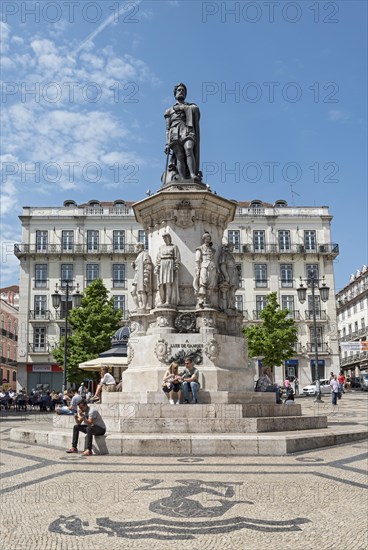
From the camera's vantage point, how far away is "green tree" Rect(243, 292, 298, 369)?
44.1 m

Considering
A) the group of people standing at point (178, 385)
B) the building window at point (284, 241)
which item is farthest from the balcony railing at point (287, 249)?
the group of people standing at point (178, 385)

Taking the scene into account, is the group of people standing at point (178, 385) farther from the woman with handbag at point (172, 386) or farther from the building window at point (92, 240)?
the building window at point (92, 240)

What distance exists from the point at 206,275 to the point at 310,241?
4501 cm

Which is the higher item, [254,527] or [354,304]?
[354,304]

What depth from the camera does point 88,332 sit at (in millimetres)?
41875

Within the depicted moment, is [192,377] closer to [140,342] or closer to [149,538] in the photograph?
[140,342]

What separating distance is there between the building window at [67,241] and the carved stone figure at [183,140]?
136ft

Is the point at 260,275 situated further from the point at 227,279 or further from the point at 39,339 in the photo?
the point at 227,279

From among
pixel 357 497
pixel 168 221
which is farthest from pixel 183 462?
pixel 168 221

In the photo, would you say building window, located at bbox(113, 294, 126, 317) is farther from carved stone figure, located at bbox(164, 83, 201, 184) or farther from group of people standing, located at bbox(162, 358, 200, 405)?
group of people standing, located at bbox(162, 358, 200, 405)

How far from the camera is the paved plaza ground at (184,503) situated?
4.48 meters

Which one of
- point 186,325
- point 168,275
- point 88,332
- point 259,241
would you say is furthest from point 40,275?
point 186,325

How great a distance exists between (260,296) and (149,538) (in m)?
51.0

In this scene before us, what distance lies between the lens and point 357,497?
5.95m
